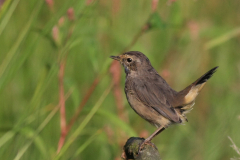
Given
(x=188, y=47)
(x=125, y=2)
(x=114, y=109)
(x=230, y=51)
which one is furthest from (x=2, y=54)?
(x=230, y=51)

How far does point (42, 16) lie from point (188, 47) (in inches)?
Result: 75.5

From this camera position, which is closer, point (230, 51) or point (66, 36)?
point (66, 36)

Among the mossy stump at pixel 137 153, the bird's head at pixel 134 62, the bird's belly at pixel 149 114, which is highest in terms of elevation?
the bird's head at pixel 134 62

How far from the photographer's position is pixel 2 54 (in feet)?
15.0

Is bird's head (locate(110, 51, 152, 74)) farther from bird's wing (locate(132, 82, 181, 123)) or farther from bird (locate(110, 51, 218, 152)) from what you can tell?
bird's wing (locate(132, 82, 181, 123))

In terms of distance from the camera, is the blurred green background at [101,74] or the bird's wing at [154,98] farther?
the bird's wing at [154,98]

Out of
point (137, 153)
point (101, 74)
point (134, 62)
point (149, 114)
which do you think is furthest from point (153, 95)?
point (137, 153)

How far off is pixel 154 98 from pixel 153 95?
3cm

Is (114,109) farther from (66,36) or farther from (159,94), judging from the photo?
(66,36)

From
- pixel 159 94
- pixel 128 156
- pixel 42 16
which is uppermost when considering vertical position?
pixel 42 16

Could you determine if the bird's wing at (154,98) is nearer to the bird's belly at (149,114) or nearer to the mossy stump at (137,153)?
the bird's belly at (149,114)

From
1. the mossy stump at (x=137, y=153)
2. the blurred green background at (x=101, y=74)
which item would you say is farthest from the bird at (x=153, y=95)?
the mossy stump at (x=137, y=153)

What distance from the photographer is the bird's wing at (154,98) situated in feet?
12.7

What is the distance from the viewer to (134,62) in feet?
14.2
